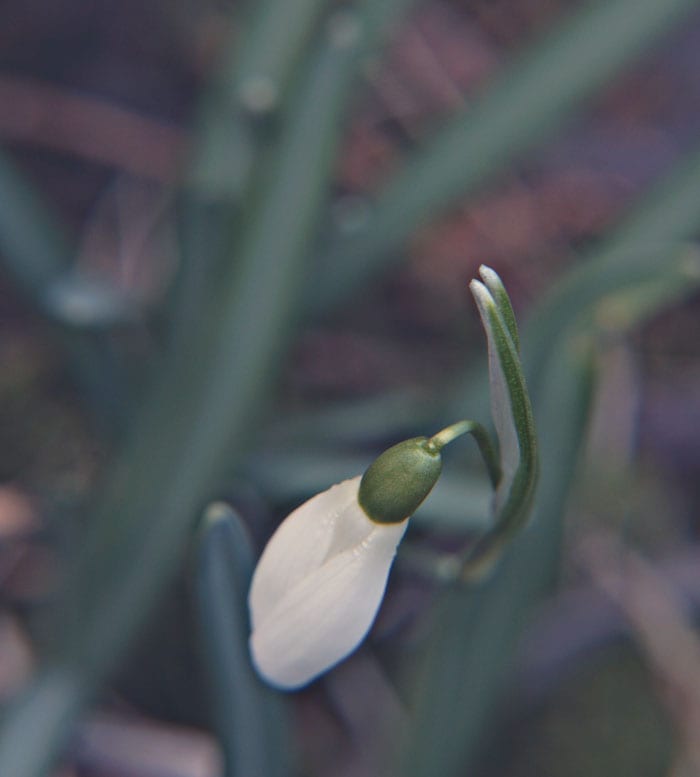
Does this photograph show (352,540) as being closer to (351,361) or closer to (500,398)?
(500,398)

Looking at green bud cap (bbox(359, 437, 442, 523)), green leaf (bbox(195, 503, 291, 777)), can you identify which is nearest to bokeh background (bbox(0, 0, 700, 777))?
green leaf (bbox(195, 503, 291, 777))

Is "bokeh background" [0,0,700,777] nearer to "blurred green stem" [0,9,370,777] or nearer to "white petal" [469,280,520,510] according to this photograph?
"blurred green stem" [0,9,370,777]

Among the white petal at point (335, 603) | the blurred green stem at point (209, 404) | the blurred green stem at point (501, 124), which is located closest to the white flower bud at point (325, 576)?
the white petal at point (335, 603)

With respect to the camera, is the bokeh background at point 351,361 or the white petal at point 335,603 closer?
the white petal at point 335,603

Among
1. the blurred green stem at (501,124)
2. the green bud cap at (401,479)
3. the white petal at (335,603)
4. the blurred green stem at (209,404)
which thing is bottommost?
the white petal at (335,603)

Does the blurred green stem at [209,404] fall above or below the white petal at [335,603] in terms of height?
above

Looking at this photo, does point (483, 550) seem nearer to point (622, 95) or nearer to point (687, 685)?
point (687, 685)

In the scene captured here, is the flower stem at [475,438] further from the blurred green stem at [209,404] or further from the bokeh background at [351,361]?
the blurred green stem at [209,404]

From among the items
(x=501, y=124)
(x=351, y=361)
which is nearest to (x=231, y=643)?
(x=501, y=124)
